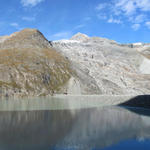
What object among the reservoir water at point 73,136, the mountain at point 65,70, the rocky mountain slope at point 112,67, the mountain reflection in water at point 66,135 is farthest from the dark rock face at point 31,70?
the reservoir water at point 73,136

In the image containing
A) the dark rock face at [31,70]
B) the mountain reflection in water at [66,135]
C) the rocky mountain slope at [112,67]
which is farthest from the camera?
the rocky mountain slope at [112,67]

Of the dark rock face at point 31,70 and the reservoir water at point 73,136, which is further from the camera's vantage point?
the dark rock face at point 31,70

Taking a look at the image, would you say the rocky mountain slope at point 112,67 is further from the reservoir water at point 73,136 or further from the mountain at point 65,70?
the reservoir water at point 73,136

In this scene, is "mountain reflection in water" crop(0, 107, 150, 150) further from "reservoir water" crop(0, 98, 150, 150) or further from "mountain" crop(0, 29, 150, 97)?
"mountain" crop(0, 29, 150, 97)

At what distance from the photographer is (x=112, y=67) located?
317 feet

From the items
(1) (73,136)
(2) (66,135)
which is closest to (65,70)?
(2) (66,135)

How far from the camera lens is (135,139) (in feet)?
54.3

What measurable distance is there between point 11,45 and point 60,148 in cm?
9480

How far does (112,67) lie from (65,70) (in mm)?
26168

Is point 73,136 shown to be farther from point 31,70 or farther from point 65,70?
point 65,70

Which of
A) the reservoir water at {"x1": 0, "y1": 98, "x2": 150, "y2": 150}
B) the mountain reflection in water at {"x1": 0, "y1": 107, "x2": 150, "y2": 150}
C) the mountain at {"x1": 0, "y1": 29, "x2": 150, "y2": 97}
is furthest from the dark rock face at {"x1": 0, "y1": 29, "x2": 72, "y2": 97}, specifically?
the reservoir water at {"x1": 0, "y1": 98, "x2": 150, "y2": 150}

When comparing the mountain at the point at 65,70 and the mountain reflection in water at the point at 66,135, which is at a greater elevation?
the mountain at the point at 65,70

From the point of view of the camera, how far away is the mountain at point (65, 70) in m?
72.1

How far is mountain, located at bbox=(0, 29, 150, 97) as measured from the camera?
72.1 metres
